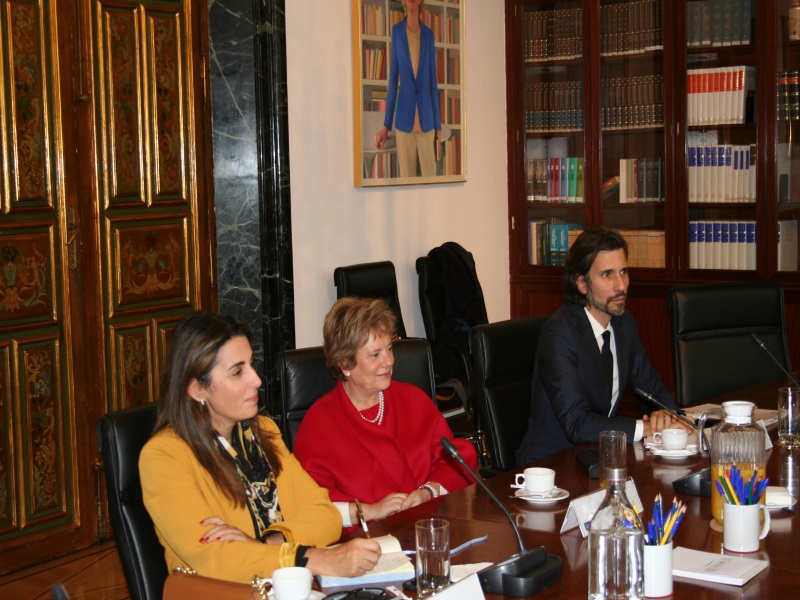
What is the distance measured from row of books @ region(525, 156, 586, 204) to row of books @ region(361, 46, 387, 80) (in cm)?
133

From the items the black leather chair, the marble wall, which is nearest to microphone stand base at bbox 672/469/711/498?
the black leather chair

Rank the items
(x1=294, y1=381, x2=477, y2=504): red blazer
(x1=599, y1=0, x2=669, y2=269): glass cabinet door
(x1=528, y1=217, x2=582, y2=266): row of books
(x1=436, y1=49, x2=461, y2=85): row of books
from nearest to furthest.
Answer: (x1=294, y1=381, x2=477, y2=504): red blazer
(x1=436, y1=49, x2=461, y2=85): row of books
(x1=599, y1=0, x2=669, y2=269): glass cabinet door
(x1=528, y1=217, x2=582, y2=266): row of books

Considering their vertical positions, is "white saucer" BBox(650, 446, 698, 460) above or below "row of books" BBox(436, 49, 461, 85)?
below

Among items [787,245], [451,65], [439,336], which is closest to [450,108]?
[451,65]

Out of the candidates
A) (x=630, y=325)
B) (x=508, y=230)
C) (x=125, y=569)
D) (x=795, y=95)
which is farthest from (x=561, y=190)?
(x=125, y=569)

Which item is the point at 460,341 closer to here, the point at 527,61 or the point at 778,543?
the point at 527,61

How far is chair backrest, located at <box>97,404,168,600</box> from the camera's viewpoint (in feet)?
7.13

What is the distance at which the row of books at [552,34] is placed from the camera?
6.03 metres

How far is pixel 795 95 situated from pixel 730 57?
15.5 inches

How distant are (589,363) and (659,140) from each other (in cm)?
281

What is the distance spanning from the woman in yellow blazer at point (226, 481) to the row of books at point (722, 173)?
12.0 feet

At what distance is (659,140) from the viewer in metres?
5.81

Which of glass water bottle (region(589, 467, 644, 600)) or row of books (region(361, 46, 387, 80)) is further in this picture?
row of books (region(361, 46, 387, 80))

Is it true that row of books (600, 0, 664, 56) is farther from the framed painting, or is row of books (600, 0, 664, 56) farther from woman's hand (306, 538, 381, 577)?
woman's hand (306, 538, 381, 577)
